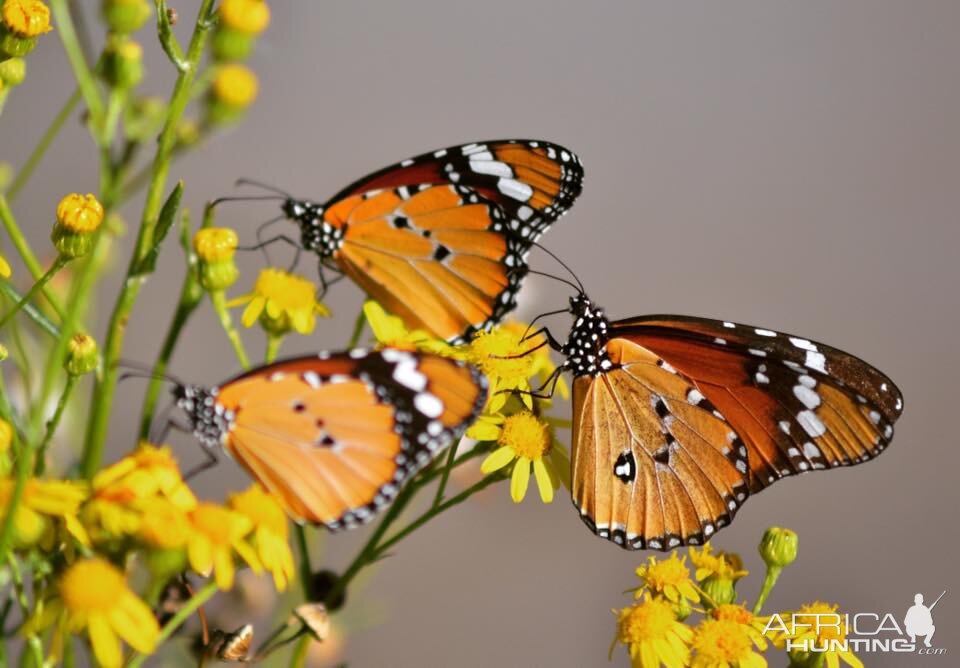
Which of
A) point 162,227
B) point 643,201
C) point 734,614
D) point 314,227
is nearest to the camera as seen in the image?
point 162,227

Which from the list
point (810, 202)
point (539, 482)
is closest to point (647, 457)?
point (539, 482)

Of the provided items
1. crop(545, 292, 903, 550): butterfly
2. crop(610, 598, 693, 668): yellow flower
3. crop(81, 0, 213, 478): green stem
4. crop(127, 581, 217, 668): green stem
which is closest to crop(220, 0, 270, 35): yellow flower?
crop(81, 0, 213, 478): green stem

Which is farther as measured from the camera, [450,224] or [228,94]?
[450,224]

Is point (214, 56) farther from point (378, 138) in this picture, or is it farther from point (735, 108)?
point (735, 108)

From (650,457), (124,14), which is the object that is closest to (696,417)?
(650,457)

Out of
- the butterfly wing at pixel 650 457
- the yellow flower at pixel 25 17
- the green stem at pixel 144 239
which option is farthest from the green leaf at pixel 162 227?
the butterfly wing at pixel 650 457

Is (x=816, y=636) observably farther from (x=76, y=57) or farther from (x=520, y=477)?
(x=76, y=57)

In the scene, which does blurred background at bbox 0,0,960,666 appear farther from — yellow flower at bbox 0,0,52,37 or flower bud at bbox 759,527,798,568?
yellow flower at bbox 0,0,52,37
